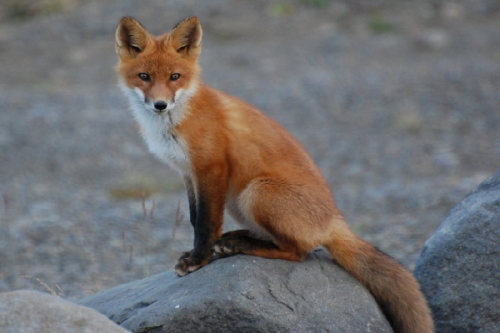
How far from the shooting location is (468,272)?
18.1 feet

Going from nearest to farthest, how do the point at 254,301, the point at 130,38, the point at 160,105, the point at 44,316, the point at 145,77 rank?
the point at 44,316
the point at 254,301
the point at 160,105
the point at 145,77
the point at 130,38

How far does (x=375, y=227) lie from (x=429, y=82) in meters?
6.87

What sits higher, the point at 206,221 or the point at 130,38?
the point at 130,38

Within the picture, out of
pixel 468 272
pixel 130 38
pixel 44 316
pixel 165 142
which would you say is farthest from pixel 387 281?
pixel 130 38

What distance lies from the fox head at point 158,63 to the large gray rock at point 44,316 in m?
1.74

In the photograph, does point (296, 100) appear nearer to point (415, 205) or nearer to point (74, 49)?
point (415, 205)

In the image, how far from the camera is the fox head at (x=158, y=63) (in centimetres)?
534

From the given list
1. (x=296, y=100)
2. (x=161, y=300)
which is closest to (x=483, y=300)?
(x=161, y=300)

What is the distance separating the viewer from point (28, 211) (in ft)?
34.0

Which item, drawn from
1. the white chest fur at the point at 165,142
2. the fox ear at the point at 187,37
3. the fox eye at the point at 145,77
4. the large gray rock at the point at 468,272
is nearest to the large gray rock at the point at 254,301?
the large gray rock at the point at 468,272

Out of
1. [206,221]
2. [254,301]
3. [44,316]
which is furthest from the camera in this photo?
[206,221]

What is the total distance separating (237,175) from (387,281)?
1.38 metres

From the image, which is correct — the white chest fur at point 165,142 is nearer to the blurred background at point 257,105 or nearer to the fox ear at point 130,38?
the fox ear at point 130,38

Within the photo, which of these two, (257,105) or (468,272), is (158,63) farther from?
(257,105)
